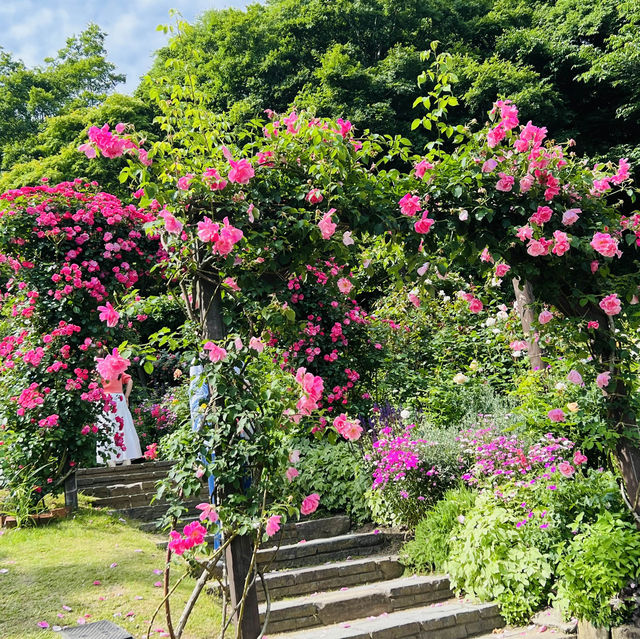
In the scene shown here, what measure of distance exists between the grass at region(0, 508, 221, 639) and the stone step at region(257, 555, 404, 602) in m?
0.49

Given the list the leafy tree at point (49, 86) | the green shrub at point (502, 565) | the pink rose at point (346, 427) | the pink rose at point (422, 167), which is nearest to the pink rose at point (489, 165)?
the pink rose at point (422, 167)

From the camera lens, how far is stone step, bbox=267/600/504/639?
3246 millimetres

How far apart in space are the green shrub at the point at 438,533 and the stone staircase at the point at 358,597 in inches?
4.8

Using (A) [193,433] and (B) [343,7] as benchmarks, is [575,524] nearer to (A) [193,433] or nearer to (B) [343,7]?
(A) [193,433]

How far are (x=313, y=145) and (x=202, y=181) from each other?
60 cm

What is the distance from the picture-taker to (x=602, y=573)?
3084 mm

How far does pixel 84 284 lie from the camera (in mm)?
5391

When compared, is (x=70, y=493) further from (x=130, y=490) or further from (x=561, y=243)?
(x=561, y=243)

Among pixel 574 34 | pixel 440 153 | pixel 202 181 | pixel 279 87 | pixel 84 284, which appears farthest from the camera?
pixel 279 87

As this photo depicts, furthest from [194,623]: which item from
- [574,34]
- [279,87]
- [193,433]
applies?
[574,34]

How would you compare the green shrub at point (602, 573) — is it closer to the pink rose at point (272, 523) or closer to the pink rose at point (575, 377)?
the pink rose at point (575, 377)

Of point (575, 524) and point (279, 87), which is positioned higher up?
point (279, 87)

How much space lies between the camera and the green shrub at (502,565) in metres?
3.50

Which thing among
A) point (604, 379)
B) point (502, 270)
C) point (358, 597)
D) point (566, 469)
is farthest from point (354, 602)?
point (502, 270)
